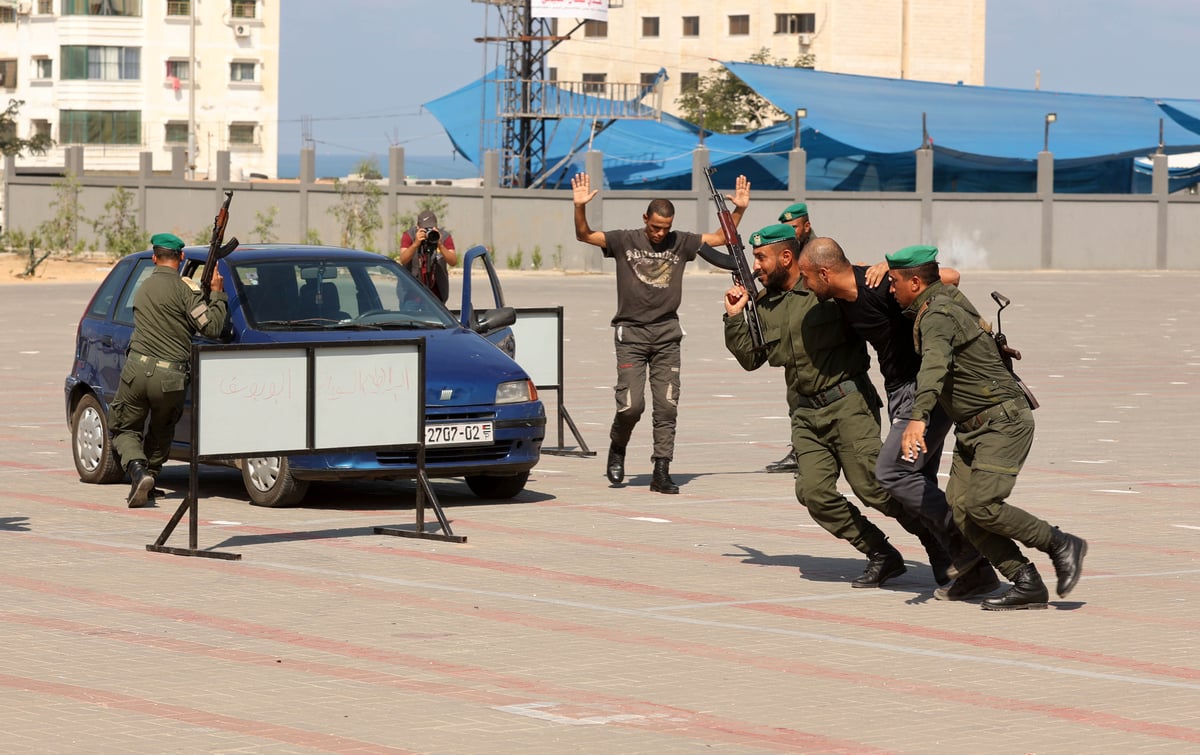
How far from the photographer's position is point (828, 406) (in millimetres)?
10023

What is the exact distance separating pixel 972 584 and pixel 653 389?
14.1ft

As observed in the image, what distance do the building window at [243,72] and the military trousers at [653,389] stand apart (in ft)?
269

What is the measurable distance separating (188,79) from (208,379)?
8359 cm

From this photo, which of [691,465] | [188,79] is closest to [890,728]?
[691,465]

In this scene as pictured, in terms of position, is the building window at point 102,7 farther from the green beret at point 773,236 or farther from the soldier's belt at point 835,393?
the soldier's belt at point 835,393

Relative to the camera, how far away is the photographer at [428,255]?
1592cm

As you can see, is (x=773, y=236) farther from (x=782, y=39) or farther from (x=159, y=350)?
(x=782, y=39)

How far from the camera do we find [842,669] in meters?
8.12

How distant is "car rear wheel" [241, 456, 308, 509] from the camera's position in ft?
41.4

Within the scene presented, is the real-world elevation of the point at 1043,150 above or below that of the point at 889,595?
above

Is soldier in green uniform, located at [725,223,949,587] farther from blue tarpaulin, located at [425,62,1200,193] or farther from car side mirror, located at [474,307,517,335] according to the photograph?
blue tarpaulin, located at [425,62,1200,193]

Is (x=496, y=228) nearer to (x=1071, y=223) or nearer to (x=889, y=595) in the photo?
(x=1071, y=223)

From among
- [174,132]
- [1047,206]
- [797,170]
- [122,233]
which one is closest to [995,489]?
[797,170]

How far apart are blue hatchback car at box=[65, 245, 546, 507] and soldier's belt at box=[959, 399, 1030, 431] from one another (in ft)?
13.6
